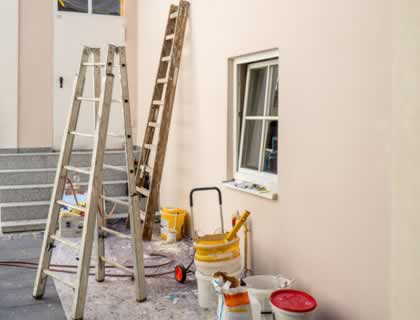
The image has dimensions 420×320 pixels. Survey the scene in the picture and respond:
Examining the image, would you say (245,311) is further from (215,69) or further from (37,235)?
(37,235)

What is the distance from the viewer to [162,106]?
5273 millimetres

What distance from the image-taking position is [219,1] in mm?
4324

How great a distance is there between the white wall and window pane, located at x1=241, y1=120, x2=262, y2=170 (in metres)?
3.67

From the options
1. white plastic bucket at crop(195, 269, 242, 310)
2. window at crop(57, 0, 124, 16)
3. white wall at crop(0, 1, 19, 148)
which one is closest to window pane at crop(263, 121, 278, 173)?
white plastic bucket at crop(195, 269, 242, 310)

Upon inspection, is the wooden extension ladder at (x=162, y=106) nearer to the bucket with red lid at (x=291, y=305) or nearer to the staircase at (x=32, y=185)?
the staircase at (x=32, y=185)

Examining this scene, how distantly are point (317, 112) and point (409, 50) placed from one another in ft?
3.39

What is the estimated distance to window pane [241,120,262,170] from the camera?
13.4 ft

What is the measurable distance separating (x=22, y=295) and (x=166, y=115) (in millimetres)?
2451

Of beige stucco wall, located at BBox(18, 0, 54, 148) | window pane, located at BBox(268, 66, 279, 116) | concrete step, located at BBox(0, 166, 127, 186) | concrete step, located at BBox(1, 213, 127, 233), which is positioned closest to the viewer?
window pane, located at BBox(268, 66, 279, 116)

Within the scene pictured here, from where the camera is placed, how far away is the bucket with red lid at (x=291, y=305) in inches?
104

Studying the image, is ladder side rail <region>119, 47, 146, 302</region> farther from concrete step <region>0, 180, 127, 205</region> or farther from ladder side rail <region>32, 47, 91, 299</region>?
concrete step <region>0, 180, 127, 205</region>

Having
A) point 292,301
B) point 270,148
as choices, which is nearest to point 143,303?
point 292,301

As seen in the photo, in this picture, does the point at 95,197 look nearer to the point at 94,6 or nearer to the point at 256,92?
the point at 256,92

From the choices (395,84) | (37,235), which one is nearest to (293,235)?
(395,84)
